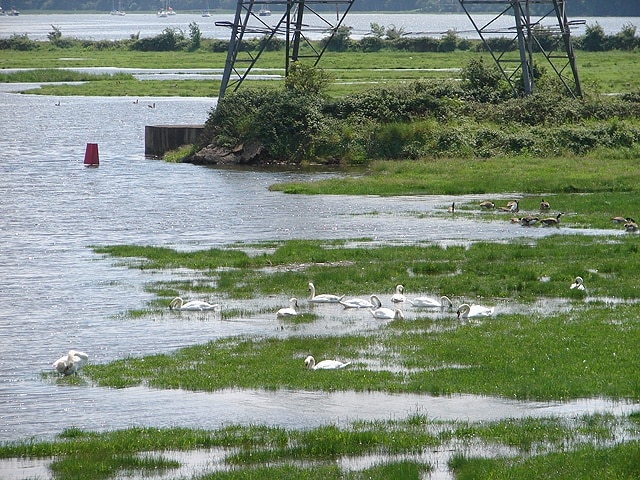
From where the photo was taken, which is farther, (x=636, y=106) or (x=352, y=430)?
(x=636, y=106)

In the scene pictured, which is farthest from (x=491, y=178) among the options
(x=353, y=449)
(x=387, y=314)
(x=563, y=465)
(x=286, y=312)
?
(x=563, y=465)

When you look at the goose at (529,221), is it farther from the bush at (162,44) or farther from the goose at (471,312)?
the bush at (162,44)

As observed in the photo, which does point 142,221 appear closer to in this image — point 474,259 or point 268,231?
point 268,231

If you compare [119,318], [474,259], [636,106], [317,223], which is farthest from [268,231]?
[636,106]

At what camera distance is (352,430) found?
15.3 metres

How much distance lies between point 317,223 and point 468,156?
48.1ft

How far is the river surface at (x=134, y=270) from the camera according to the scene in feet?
54.1

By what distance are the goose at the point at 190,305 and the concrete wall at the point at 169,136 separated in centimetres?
3101

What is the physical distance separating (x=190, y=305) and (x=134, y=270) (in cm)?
495

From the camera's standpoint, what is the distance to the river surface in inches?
649

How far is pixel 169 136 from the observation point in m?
54.2

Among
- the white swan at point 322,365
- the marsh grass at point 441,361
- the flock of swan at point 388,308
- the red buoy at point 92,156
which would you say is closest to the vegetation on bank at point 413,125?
the red buoy at point 92,156

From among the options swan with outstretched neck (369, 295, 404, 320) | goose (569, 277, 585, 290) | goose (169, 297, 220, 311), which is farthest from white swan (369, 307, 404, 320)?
goose (569, 277, 585, 290)

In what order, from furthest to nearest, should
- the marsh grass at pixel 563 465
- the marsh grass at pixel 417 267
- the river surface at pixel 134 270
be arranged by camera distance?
the marsh grass at pixel 417 267, the river surface at pixel 134 270, the marsh grass at pixel 563 465
